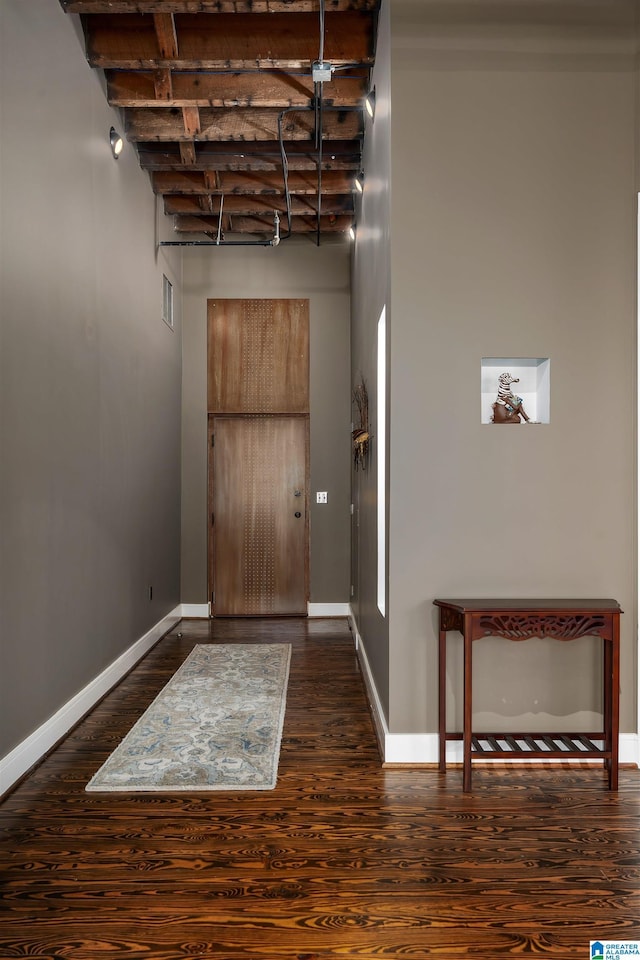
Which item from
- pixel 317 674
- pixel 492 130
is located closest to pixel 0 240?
pixel 492 130

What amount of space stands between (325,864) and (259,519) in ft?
13.4

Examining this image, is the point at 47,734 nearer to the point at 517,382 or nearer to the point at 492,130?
the point at 517,382

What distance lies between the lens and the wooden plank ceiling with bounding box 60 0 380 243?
335cm

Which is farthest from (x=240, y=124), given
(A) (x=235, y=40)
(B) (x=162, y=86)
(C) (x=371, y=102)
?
(C) (x=371, y=102)

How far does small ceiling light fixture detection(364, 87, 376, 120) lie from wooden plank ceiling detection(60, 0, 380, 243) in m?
0.10

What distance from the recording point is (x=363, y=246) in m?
4.36

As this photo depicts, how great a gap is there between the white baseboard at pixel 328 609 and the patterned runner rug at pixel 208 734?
5.43 feet

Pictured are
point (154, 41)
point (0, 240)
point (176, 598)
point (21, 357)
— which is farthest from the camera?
point (176, 598)

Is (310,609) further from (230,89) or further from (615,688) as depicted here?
(230,89)

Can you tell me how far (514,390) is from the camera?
282 centimetres

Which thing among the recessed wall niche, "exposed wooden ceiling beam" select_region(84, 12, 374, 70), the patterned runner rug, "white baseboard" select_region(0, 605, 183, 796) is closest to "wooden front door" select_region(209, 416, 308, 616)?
"white baseboard" select_region(0, 605, 183, 796)

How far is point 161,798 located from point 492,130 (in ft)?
10.0

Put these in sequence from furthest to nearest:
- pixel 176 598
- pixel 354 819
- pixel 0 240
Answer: pixel 176 598 → pixel 0 240 → pixel 354 819

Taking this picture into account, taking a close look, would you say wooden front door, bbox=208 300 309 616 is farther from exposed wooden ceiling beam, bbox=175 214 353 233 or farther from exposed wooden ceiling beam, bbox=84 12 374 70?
exposed wooden ceiling beam, bbox=84 12 374 70
